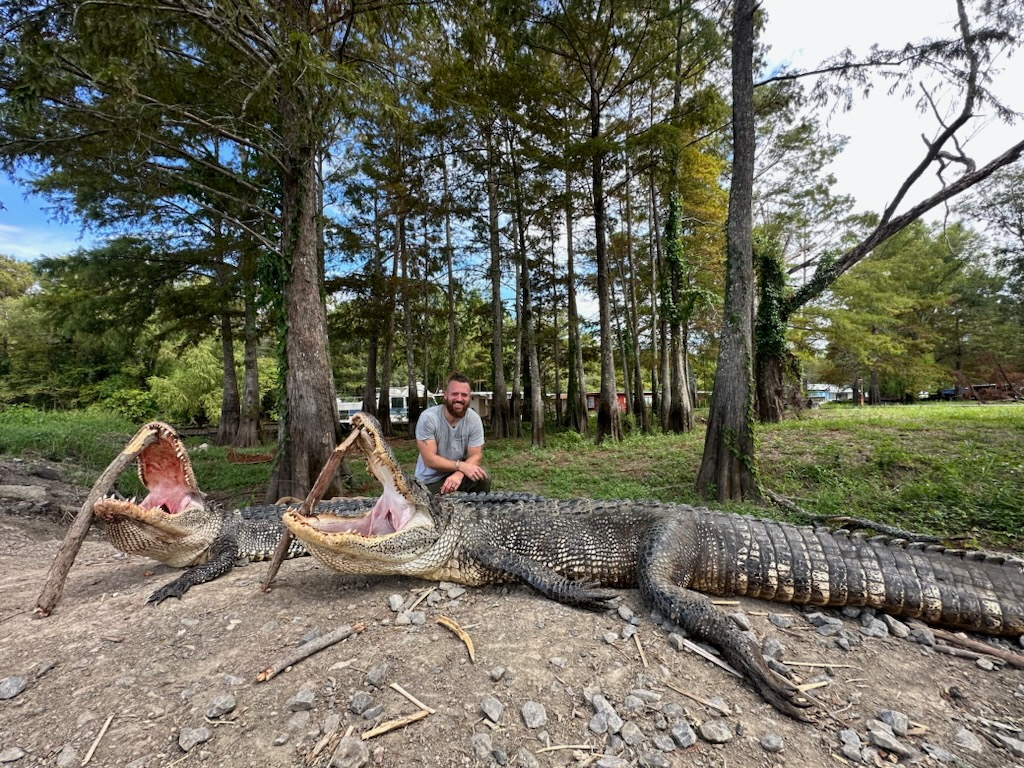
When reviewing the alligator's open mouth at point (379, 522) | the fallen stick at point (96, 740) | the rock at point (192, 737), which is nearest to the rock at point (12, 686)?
the fallen stick at point (96, 740)

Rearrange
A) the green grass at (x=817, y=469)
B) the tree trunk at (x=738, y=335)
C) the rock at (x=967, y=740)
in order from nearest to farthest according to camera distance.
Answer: the rock at (x=967, y=740) → the green grass at (x=817, y=469) → the tree trunk at (x=738, y=335)

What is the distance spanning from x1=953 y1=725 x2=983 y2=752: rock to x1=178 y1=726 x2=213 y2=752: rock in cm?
307

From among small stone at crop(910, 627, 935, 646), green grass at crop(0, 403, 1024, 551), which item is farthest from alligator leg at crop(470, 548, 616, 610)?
green grass at crop(0, 403, 1024, 551)

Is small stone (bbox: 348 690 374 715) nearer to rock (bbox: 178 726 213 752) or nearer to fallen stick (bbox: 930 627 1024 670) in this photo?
rock (bbox: 178 726 213 752)

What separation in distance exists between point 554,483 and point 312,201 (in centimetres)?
636

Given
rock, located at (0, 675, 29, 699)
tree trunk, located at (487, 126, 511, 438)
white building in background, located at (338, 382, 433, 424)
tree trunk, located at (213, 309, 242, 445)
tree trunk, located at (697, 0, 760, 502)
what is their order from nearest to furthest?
rock, located at (0, 675, 29, 699) < tree trunk, located at (697, 0, 760, 502) < tree trunk, located at (487, 126, 511, 438) < tree trunk, located at (213, 309, 242, 445) < white building in background, located at (338, 382, 433, 424)

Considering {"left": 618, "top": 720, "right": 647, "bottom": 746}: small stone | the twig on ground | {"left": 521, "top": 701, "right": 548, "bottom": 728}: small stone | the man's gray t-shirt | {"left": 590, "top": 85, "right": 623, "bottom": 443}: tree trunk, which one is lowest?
the twig on ground

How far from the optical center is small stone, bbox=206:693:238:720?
1.81 meters

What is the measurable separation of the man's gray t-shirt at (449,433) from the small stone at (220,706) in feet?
8.87

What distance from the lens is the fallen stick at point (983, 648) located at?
2.39 meters

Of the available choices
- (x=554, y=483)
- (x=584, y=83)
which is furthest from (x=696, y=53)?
(x=554, y=483)

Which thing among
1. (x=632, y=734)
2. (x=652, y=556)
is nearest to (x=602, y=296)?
(x=652, y=556)

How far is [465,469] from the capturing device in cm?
405

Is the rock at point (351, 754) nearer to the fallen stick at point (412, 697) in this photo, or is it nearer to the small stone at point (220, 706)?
the fallen stick at point (412, 697)
